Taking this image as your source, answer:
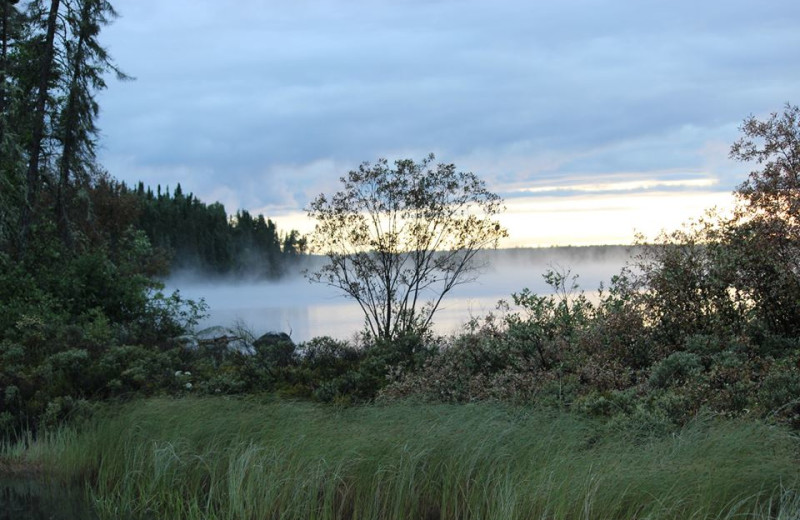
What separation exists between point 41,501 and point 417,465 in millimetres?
3750

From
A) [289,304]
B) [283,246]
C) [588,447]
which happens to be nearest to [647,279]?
[588,447]

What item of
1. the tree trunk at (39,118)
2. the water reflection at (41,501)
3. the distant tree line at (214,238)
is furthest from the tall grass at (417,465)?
the distant tree line at (214,238)

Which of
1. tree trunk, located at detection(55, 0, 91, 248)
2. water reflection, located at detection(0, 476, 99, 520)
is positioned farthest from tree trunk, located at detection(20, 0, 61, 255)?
water reflection, located at detection(0, 476, 99, 520)

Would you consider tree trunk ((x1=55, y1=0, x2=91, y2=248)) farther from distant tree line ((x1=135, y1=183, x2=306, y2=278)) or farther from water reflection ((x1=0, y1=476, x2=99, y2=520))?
distant tree line ((x1=135, y1=183, x2=306, y2=278))

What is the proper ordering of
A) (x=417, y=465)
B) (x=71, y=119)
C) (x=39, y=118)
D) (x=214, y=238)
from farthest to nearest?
1. (x=214, y=238)
2. (x=71, y=119)
3. (x=39, y=118)
4. (x=417, y=465)

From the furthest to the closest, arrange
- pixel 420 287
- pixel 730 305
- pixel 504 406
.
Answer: pixel 420 287 < pixel 730 305 < pixel 504 406

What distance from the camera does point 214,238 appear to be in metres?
74.9

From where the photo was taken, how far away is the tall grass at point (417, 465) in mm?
5051

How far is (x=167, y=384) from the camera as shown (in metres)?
10.8

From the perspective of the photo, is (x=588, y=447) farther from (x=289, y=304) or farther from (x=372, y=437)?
(x=289, y=304)

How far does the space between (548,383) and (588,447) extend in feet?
7.28

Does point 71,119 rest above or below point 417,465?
above

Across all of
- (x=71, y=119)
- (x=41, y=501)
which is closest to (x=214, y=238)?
(x=71, y=119)

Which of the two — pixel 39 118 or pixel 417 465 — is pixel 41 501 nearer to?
pixel 417 465
